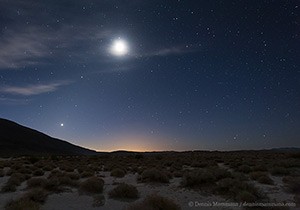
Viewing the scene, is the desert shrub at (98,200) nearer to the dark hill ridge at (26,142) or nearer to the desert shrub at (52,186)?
the desert shrub at (52,186)

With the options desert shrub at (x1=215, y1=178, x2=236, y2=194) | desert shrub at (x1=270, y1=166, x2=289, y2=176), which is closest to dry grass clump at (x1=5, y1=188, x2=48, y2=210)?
desert shrub at (x1=215, y1=178, x2=236, y2=194)

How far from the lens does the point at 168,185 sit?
725 inches

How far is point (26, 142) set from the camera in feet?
506

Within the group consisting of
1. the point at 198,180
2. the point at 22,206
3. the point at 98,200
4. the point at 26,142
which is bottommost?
the point at 22,206

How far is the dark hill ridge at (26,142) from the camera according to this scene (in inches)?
5448

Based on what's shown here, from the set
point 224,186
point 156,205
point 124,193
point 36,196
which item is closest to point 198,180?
point 224,186

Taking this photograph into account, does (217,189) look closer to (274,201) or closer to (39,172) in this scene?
(274,201)

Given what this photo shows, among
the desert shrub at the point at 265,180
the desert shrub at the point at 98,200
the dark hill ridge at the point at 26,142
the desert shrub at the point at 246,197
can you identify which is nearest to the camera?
the desert shrub at the point at 246,197

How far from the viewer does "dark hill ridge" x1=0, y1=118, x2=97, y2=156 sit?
138375 millimetres

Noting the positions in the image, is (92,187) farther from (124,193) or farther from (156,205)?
(156,205)

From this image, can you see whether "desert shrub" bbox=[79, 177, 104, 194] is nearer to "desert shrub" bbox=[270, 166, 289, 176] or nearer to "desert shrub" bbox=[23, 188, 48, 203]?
"desert shrub" bbox=[23, 188, 48, 203]

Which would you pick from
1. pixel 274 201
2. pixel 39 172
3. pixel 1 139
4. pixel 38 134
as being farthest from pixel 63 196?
pixel 38 134

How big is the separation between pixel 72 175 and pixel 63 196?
255 inches

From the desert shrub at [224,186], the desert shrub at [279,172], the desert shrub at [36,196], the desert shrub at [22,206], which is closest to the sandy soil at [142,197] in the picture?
the desert shrub at [36,196]
